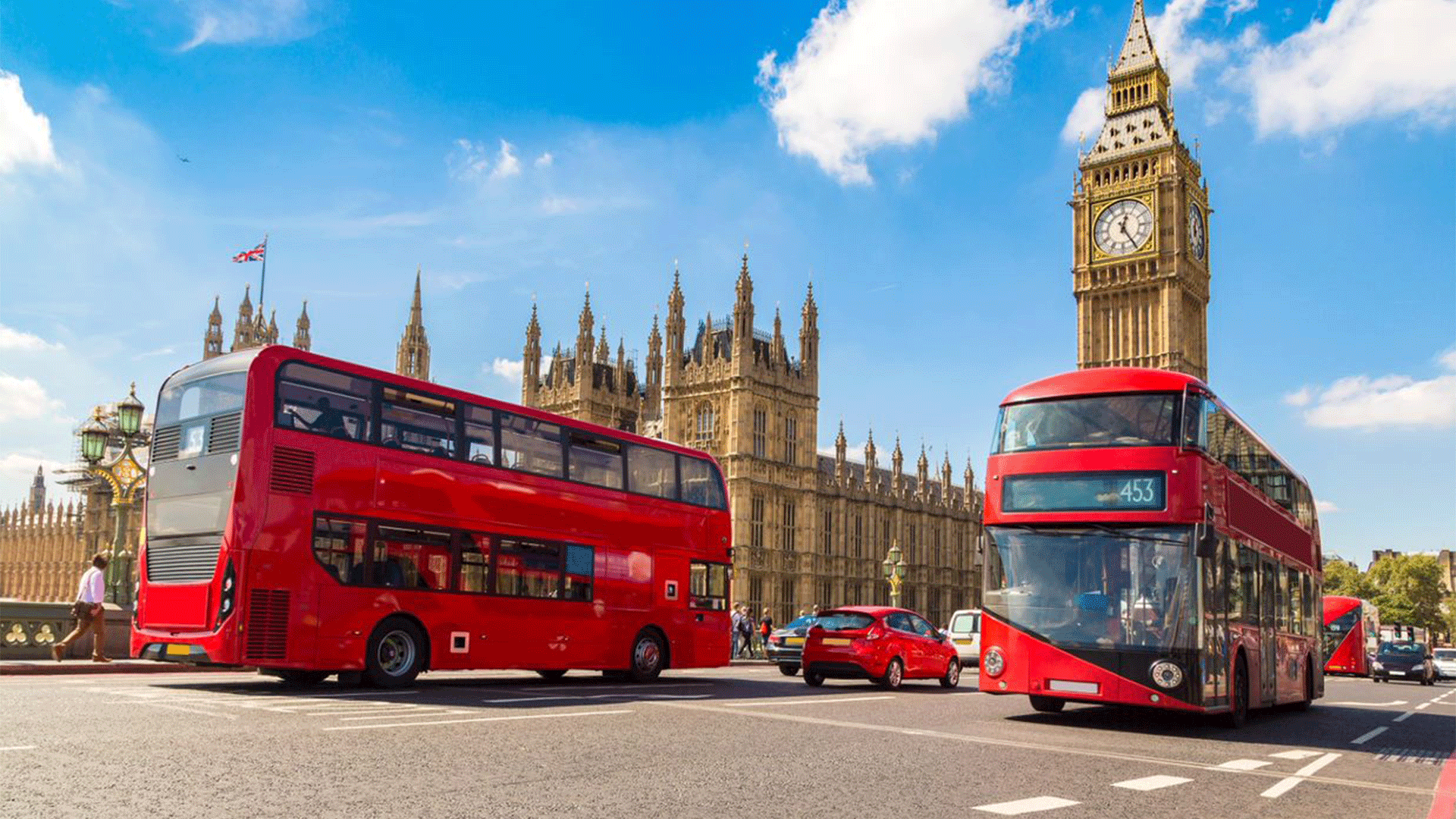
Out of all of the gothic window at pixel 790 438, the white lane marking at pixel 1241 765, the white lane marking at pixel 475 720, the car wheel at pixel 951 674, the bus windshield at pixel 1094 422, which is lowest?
the car wheel at pixel 951 674

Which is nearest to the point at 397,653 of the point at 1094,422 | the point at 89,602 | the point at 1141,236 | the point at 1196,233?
the point at 89,602

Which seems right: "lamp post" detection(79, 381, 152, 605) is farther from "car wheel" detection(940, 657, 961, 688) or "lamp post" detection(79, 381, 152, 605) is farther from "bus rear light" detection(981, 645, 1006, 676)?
"bus rear light" detection(981, 645, 1006, 676)

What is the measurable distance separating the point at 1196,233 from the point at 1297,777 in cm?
6967

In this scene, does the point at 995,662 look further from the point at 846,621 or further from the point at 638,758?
the point at 846,621

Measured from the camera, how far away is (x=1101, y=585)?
12.5m

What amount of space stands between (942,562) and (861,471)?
8251 millimetres

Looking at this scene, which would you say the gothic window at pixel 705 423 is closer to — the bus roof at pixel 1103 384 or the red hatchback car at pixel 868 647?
the red hatchback car at pixel 868 647

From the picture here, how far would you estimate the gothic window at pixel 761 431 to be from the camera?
56688 mm

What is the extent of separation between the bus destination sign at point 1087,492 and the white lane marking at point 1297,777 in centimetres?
288

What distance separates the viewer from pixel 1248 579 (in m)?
14.3

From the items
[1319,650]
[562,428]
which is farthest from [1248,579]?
[562,428]

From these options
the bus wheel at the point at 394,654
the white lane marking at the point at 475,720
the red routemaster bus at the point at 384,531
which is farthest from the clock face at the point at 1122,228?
the white lane marking at the point at 475,720

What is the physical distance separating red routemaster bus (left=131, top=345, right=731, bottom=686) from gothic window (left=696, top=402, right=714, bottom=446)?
3869 centimetres

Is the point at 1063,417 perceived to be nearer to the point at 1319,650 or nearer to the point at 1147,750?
the point at 1147,750
